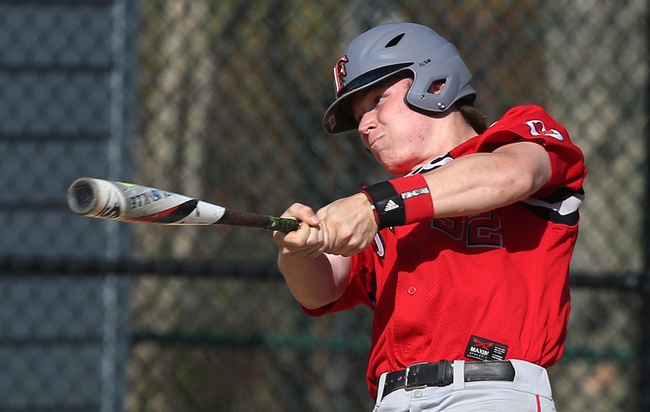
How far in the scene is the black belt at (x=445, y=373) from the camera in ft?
7.50

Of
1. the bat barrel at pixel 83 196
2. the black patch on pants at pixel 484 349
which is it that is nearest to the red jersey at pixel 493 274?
the black patch on pants at pixel 484 349

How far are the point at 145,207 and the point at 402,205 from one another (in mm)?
582

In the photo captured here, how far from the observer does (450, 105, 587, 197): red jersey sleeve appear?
2332 mm

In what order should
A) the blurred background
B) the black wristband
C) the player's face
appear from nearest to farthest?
the black wristband → the player's face → the blurred background

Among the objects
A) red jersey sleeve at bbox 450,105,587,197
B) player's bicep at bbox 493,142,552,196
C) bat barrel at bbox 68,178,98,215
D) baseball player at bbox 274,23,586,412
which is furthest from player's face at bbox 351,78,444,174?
bat barrel at bbox 68,178,98,215

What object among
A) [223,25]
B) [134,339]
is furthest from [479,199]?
[223,25]

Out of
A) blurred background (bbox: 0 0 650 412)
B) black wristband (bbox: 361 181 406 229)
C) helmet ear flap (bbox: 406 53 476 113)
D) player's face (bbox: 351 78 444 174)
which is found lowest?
blurred background (bbox: 0 0 650 412)

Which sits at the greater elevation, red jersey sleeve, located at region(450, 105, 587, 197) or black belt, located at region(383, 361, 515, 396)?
red jersey sleeve, located at region(450, 105, 587, 197)

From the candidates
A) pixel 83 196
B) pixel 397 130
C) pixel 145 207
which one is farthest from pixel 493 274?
pixel 83 196

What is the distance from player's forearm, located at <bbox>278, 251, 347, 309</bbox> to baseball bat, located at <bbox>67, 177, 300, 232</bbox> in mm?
392

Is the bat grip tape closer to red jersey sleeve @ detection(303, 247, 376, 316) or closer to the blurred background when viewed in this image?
red jersey sleeve @ detection(303, 247, 376, 316)

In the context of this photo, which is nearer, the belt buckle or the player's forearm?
the belt buckle

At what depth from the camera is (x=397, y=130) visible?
8.36ft

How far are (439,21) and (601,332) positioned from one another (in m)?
2.71
